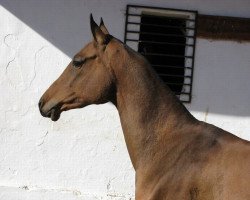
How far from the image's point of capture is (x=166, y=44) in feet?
22.8

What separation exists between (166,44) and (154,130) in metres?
3.03

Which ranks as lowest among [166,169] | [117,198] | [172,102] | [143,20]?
[117,198]

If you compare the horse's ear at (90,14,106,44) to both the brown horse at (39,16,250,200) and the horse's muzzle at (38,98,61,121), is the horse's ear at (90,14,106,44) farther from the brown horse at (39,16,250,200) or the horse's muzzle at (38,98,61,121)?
the horse's muzzle at (38,98,61,121)

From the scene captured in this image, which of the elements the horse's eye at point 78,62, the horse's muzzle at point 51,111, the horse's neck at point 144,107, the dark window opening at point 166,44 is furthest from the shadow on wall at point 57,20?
the horse's neck at point 144,107

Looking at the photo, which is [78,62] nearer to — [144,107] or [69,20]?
[144,107]

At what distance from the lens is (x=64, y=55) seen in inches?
256

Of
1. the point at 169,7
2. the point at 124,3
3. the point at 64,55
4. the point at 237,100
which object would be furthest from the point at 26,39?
the point at 237,100

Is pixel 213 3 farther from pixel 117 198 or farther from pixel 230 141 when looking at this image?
pixel 230 141

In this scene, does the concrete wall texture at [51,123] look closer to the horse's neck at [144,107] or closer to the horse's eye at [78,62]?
the horse's eye at [78,62]

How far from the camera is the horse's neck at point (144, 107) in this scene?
13.3ft

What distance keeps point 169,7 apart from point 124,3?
1.77ft

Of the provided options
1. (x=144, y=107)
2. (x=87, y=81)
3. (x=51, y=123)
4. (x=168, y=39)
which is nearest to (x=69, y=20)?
(x=51, y=123)

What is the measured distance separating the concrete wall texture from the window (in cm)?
14

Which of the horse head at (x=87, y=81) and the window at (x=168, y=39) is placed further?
the window at (x=168, y=39)
